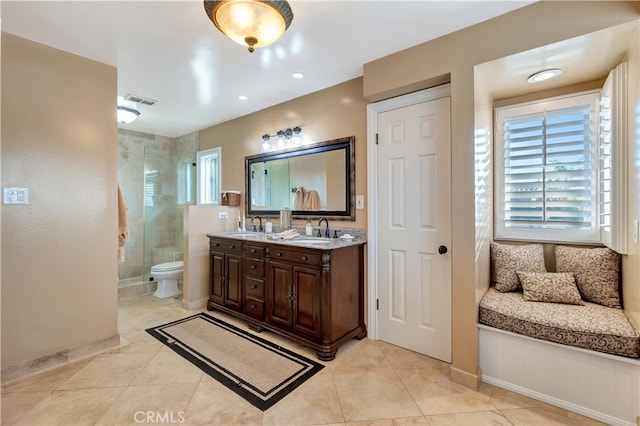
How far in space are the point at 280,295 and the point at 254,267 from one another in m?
0.42

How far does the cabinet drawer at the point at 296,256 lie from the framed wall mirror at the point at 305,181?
2.12 feet

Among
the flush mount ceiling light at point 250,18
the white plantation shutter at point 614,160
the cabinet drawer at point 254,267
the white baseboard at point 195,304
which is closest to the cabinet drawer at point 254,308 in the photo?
the cabinet drawer at point 254,267

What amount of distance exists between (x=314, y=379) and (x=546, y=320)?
1543mm

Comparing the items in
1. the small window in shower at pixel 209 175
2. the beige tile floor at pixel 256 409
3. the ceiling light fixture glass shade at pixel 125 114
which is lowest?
the beige tile floor at pixel 256 409

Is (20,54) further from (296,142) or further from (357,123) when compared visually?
(357,123)

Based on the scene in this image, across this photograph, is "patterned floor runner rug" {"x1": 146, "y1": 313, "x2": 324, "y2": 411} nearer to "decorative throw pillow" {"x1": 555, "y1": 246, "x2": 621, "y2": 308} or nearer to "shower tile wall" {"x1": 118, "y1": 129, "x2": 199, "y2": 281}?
"shower tile wall" {"x1": 118, "y1": 129, "x2": 199, "y2": 281}

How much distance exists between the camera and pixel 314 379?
6.59 ft

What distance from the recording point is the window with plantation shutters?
2121mm

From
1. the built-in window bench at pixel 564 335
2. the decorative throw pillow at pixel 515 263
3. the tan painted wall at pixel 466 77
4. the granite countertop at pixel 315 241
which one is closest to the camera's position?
the built-in window bench at pixel 564 335

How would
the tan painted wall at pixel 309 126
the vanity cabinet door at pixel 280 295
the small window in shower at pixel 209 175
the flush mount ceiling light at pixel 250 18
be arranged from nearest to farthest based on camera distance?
the flush mount ceiling light at pixel 250 18 → the vanity cabinet door at pixel 280 295 → the tan painted wall at pixel 309 126 → the small window in shower at pixel 209 175

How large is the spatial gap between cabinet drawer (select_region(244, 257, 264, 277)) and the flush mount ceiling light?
1.84 m

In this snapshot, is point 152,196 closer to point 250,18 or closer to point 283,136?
point 283,136

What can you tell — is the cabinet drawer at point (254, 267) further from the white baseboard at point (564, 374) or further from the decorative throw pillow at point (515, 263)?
the decorative throw pillow at point (515, 263)

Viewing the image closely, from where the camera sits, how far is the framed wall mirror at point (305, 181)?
110 inches
